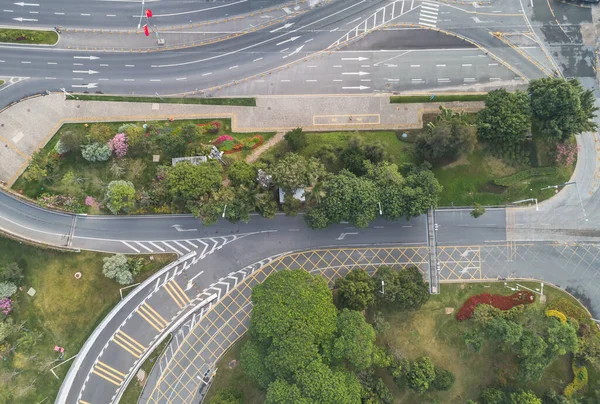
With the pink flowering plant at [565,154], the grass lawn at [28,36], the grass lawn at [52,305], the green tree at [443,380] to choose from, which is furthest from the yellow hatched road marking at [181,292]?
the pink flowering plant at [565,154]

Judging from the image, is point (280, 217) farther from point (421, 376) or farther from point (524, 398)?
point (524, 398)

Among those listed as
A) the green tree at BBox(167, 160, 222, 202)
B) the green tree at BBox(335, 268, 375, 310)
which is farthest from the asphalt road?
the green tree at BBox(335, 268, 375, 310)

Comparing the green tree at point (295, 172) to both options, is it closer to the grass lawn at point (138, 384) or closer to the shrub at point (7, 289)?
the grass lawn at point (138, 384)

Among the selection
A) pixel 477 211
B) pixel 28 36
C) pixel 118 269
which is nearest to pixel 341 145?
pixel 477 211

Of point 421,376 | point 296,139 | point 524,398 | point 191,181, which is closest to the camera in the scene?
point 524,398

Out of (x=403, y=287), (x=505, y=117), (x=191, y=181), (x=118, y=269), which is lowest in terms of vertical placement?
(x=403, y=287)

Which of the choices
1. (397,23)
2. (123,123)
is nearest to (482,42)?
(397,23)

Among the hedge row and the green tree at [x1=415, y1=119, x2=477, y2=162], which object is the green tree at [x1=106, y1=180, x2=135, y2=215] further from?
the hedge row
